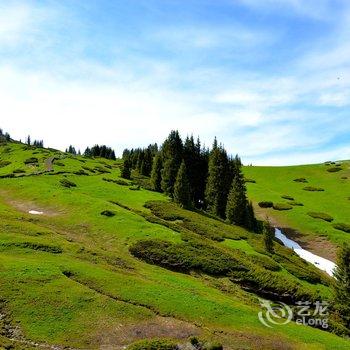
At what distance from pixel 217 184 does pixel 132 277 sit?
47.1 meters

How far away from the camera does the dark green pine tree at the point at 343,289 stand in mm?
41875

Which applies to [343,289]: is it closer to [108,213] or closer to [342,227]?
[108,213]

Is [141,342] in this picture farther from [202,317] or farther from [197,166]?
[197,166]

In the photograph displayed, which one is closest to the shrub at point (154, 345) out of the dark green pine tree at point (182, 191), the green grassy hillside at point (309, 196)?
the dark green pine tree at point (182, 191)

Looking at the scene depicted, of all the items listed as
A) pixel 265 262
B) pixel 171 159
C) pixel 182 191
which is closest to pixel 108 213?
pixel 182 191

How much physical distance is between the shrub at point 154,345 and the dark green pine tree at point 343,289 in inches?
895

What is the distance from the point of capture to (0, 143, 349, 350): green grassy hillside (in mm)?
27953

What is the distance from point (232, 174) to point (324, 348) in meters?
55.8

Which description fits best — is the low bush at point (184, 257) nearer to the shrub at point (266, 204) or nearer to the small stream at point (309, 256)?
the small stream at point (309, 256)

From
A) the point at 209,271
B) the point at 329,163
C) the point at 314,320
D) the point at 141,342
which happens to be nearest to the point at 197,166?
the point at 209,271

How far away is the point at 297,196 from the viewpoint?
115 metres

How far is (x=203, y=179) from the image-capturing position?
9019cm

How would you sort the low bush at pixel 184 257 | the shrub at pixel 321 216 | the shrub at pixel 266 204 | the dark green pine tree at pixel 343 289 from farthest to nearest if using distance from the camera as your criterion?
the shrub at pixel 266 204
the shrub at pixel 321 216
the low bush at pixel 184 257
the dark green pine tree at pixel 343 289

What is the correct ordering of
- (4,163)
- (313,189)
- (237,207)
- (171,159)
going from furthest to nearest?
1. (313,189)
2. (4,163)
3. (171,159)
4. (237,207)
